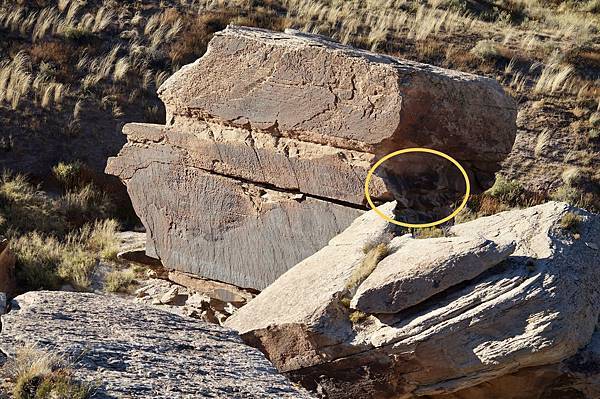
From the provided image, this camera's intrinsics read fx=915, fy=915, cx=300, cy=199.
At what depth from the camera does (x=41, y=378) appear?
5.71 metres

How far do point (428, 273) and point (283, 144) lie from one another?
3213mm

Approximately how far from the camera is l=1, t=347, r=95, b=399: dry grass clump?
5578 mm

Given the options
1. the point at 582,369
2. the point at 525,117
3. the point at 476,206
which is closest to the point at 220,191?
the point at 582,369

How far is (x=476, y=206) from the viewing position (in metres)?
16.2

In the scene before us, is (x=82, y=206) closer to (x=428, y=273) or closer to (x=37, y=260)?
(x=37, y=260)

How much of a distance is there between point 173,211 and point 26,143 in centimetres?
786

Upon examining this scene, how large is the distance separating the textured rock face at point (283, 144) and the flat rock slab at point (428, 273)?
1814 mm

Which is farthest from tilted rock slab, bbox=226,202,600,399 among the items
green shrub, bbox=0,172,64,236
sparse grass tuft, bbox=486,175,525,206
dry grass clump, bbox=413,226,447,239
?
sparse grass tuft, bbox=486,175,525,206

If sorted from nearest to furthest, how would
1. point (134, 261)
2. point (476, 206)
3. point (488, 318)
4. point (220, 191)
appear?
point (488, 318), point (220, 191), point (134, 261), point (476, 206)

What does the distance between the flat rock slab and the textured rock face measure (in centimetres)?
181

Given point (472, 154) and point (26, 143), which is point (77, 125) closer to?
point (26, 143)

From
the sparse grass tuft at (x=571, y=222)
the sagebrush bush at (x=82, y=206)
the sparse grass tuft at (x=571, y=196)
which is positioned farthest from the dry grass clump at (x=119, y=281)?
the sparse grass tuft at (x=571, y=196)

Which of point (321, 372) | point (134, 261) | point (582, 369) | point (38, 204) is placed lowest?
point (38, 204)

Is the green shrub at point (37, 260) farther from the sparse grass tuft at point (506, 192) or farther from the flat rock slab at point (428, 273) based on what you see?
the sparse grass tuft at point (506, 192)
